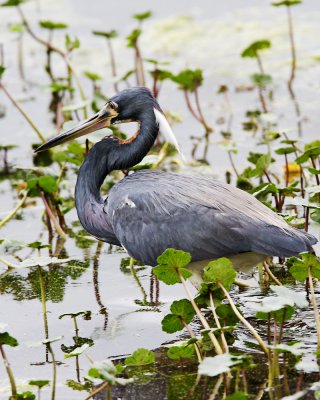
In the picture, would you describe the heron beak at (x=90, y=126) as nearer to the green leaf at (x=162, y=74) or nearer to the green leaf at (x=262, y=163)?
the green leaf at (x=262, y=163)

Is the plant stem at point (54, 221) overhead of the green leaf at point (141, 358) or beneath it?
overhead

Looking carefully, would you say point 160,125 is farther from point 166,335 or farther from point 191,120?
point 191,120

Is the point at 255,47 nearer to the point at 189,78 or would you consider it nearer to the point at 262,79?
the point at 262,79

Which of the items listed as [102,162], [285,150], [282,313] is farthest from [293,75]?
[282,313]

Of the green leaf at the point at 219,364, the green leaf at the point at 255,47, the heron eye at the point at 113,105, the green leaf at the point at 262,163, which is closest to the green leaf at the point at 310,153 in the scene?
the green leaf at the point at 262,163

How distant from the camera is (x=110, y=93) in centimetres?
914

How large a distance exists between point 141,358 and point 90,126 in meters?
2.18

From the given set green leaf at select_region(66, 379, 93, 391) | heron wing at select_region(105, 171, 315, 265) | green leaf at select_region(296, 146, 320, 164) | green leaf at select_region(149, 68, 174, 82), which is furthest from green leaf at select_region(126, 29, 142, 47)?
green leaf at select_region(66, 379, 93, 391)

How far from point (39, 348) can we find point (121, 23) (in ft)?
26.4

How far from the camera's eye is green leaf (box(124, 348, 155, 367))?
4668mm

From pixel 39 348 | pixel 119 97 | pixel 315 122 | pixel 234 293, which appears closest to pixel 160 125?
pixel 119 97

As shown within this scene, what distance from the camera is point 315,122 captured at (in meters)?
9.50

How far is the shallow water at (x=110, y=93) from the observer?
5.40 m

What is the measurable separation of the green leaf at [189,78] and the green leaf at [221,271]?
13.2ft
